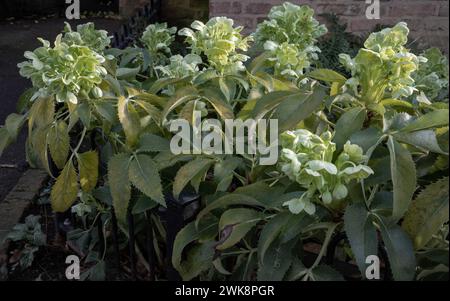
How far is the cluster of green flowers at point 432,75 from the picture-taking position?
2105mm

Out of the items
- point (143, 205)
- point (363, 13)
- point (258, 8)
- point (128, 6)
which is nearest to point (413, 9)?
point (363, 13)

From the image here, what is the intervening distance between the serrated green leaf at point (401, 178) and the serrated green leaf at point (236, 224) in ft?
1.25

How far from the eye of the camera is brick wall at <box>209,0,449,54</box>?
440cm

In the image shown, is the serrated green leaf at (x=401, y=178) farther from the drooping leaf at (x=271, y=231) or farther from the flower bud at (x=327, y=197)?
the drooping leaf at (x=271, y=231)

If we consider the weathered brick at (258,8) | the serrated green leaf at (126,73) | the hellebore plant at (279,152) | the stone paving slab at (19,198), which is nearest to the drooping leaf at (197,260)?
the hellebore plant at (279,152)

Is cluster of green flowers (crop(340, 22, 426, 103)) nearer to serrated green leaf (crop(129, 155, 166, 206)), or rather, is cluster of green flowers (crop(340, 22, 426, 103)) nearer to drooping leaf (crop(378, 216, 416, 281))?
drooping leaf (crop(378, 216, 416, 281))

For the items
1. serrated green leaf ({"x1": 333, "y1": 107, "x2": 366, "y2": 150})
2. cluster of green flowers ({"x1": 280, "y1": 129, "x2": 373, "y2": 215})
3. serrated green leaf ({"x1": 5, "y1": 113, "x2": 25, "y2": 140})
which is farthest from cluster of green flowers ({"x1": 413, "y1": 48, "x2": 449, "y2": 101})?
serrated green leaf ({"x1": 5, "y1": 113, "x2": 25, "y2": 140})

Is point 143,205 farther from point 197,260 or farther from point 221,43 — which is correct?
point 221,43

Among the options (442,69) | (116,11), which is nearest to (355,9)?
(442,69)

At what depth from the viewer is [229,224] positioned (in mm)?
1626

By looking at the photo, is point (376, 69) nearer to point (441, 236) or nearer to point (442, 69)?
point (441, 236)

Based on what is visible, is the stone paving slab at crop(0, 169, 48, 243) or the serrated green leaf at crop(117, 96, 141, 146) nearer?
the serrated green leaf at crop(117, 96, 141, 146)

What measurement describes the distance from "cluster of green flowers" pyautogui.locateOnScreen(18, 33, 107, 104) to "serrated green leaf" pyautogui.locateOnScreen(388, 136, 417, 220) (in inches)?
36.6

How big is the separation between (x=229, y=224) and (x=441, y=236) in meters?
0.55
